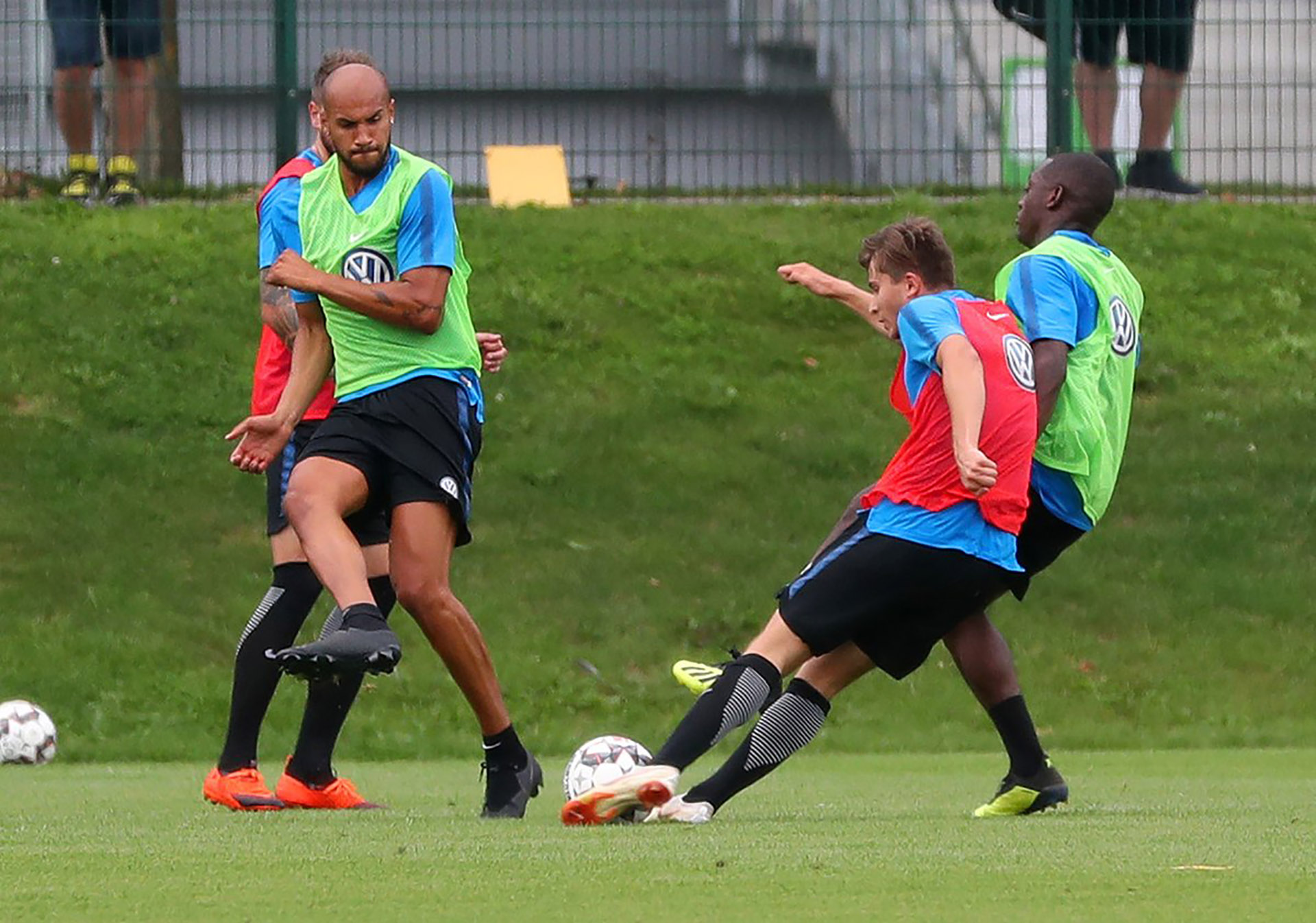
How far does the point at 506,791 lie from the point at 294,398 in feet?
4.11

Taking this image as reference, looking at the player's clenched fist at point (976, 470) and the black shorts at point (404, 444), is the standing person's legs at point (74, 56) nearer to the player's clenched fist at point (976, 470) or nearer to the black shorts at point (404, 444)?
the black shorts at point (404, 444)

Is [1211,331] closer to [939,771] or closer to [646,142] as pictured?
[646,142]

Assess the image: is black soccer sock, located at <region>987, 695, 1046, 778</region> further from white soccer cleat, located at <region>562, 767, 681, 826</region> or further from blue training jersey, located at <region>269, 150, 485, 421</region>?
blue training jersey, located at <region>269, 150, 485, 421</region>

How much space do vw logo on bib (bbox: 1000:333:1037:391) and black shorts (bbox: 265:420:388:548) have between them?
76.7 inches

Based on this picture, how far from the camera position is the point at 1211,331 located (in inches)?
597

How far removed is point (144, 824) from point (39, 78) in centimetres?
1034

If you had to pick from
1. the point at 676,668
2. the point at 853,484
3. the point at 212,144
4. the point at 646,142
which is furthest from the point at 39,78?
the point at 676,668

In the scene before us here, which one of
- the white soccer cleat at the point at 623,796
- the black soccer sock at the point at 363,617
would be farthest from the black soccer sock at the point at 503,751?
the black soccer sock at the point at 363,617

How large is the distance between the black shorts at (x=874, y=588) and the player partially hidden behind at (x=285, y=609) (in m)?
1.38

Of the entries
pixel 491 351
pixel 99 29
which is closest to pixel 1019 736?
pixel 491 351

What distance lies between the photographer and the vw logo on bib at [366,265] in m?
6.57

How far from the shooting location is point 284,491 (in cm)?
717

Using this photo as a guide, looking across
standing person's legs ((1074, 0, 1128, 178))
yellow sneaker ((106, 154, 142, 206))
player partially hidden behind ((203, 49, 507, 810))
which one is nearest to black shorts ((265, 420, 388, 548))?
player partially hidden behind ((203, 49, 507, 810))

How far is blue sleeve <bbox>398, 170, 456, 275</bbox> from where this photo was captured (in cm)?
648
